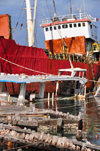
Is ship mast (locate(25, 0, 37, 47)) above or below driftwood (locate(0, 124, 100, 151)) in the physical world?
above

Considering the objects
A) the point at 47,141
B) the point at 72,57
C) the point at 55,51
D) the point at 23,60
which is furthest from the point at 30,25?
the point at 47,141

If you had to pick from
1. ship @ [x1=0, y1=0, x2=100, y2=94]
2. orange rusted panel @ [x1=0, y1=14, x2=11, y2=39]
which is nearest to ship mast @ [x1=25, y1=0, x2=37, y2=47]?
ship @ [x1=0, y1=0, x2=100, y2=94]

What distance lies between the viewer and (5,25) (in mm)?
30219

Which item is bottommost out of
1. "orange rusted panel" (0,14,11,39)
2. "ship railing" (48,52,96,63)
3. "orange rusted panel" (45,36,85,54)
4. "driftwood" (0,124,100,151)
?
"driftwood" (0,124,100,151)

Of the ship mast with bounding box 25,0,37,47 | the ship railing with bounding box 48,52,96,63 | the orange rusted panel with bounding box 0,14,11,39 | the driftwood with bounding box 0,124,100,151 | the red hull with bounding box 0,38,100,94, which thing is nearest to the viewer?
the driftwood with bounding box 0,124,100,151

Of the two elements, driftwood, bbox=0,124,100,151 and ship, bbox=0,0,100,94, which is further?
ship, bbox=0,0,100,94

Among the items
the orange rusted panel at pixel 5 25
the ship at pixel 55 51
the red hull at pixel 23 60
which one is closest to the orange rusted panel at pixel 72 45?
the ship at pixel 55 51

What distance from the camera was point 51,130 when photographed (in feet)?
48.6

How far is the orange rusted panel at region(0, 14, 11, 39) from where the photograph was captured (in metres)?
30.1

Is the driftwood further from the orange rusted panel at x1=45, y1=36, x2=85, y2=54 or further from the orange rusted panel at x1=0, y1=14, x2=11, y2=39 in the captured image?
the orange rusted panel at x1=45, y1=36, x2=85, y2=54

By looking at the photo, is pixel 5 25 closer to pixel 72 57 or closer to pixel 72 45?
pixel 72 57

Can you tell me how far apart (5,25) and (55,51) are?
16.4 meters

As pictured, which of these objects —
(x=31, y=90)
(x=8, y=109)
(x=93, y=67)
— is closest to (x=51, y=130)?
(x=8, y=109)

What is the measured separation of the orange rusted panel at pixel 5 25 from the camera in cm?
3008
